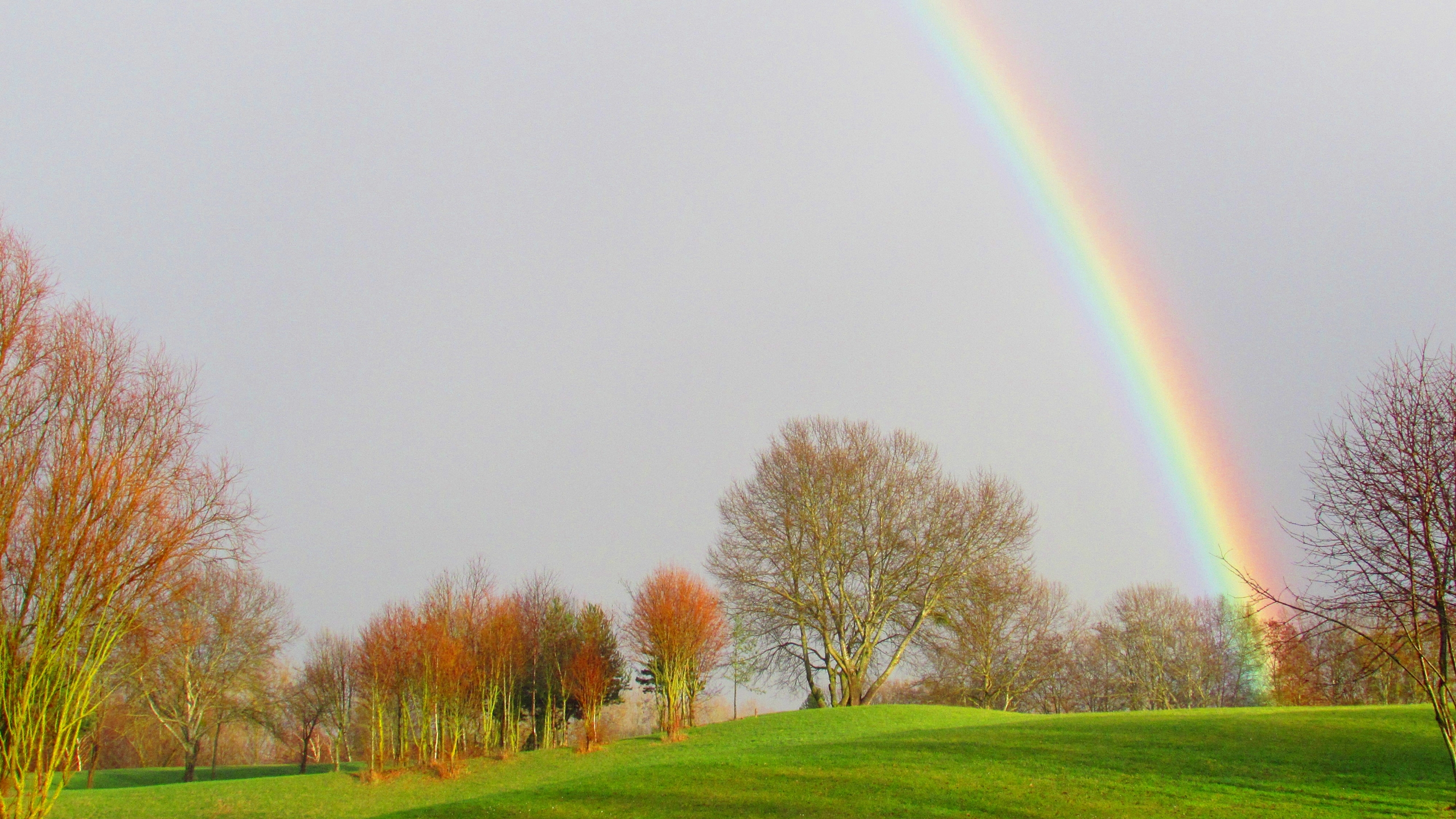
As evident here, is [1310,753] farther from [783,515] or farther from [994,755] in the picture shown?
[783,515]

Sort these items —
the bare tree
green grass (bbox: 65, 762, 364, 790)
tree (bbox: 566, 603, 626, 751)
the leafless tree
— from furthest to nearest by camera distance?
the leafless tree → the bare tree → green grass (bbox: 65, 762, 364, 790) → tree (bbox: 566, 603, 626, 751)

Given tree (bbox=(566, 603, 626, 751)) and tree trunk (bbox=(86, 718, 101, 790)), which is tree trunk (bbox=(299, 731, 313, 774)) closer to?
tree trunk (bbox=(86, 718, 101, 790))

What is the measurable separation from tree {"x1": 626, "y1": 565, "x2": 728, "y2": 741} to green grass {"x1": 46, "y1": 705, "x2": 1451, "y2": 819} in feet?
19.4

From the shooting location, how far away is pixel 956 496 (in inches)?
1581

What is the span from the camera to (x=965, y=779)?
15789 millimetres

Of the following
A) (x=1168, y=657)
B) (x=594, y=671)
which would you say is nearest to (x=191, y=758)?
(x=594, y=671)

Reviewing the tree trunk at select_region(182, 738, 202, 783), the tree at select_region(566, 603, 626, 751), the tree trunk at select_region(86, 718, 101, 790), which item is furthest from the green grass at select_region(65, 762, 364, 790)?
the tree at select_region(566, 603, 626, 751)

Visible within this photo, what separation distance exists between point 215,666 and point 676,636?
2411 cm

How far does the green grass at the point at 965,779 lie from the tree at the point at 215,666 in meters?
15.1

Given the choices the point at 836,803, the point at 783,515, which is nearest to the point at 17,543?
the point at 836,803

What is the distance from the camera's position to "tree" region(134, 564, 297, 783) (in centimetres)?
3919

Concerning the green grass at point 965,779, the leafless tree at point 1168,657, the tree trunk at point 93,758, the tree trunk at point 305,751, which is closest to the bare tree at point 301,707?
the tree trunk at point 305,751

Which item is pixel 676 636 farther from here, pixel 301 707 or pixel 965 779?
pixel 301 707

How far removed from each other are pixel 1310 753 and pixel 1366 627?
2764 mm
